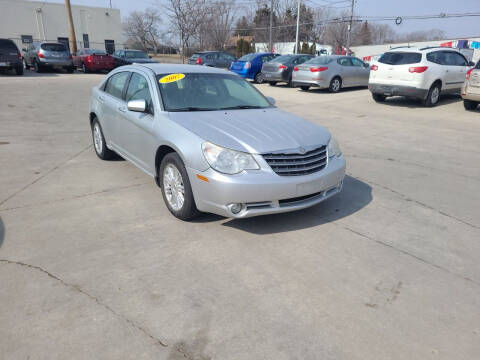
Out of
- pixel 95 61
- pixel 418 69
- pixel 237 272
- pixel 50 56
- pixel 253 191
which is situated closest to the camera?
pixel 237 272

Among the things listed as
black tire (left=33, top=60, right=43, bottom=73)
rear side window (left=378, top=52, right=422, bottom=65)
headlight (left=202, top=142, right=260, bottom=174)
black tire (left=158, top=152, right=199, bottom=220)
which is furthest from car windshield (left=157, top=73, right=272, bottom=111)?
black tire (left=33, top=60, right=43, bottom=73)

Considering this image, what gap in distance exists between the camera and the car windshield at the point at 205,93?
A: 450 cm

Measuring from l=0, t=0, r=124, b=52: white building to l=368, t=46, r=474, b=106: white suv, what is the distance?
37737 millimetres

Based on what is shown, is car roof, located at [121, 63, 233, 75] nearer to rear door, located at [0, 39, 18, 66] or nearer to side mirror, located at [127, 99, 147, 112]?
side mirror, located at [127, 99, 147, 112]

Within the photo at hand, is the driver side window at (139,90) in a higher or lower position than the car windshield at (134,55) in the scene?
lower

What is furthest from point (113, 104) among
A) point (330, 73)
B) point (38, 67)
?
point (38, 67)

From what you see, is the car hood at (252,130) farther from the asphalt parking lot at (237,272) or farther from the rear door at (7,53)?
the rear door at (7,53)

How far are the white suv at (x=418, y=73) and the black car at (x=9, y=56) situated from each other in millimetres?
17703

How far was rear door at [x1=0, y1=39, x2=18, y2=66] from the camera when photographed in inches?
747

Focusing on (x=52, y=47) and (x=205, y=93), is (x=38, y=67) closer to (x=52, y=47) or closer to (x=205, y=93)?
(x=52, y=47)

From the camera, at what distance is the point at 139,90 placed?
16.0 ft

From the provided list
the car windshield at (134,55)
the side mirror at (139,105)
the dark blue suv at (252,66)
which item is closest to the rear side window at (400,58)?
the dark blue suv at (252,66)

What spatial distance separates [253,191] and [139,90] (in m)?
2.35

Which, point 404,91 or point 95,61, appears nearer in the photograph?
point 404,91
